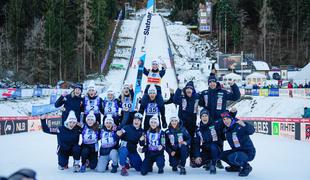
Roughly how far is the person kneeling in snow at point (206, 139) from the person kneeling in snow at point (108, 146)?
1.56m

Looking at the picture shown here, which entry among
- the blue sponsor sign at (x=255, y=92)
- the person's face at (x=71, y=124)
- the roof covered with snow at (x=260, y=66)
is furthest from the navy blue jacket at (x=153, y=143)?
the roof covered with snow at (x=260, y=66)

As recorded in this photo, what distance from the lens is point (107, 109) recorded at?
833 centimetres

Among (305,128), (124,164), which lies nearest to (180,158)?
(124,164)

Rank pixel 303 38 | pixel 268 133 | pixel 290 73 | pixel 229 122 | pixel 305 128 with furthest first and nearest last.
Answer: pixel 303 38, pixel 290 73, pixel 268 133, pixel 305 128, pixel 229 122

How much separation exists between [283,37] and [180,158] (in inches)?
1916

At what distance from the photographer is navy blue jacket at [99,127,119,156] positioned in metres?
7.38

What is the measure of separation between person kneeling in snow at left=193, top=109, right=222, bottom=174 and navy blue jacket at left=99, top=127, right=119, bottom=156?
156 centimetres

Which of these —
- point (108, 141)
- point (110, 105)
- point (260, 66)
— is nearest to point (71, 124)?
point (108, 141)

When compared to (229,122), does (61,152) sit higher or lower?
lower

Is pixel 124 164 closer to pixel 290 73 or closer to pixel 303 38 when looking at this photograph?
pixel 290 73

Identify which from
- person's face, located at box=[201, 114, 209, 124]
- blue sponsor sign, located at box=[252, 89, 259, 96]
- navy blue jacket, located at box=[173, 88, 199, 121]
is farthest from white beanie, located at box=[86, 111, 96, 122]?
blue sponsor sign, located at box=[252, 89, 259, 96]

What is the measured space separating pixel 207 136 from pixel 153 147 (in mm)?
1082

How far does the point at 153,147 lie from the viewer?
724 centimetres

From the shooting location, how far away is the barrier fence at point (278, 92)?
22.5 meters
